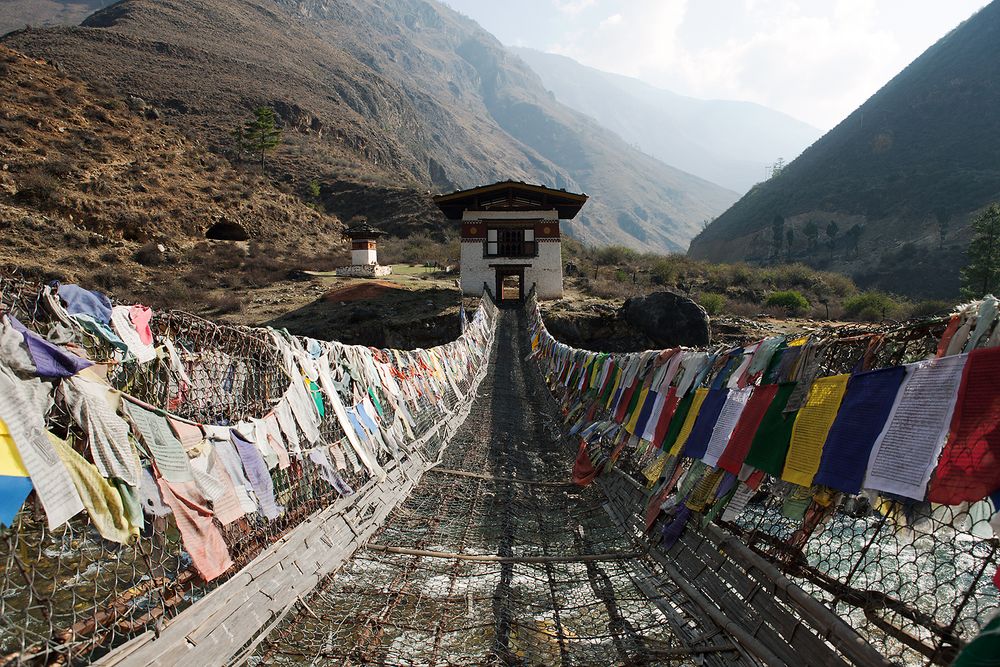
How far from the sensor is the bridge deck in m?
4.03

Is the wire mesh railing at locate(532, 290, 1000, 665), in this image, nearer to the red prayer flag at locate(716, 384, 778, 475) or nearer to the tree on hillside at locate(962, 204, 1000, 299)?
the red prayer flag at locate(716, 384, 778, 475)

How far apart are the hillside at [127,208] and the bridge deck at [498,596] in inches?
940

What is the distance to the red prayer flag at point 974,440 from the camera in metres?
2.57

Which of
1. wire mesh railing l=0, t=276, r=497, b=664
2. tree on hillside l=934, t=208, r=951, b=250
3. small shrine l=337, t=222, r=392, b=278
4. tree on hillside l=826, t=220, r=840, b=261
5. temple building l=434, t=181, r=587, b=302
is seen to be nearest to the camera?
wire mesh railing l=0, t=276, r=497, b=664

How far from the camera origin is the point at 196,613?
3668mm

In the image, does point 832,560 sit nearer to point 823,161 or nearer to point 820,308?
point 820,308

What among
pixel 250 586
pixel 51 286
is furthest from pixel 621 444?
pixel 51 286

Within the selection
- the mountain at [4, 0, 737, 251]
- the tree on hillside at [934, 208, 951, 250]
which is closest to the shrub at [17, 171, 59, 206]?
the mountain at [4, 0, 737, 251]

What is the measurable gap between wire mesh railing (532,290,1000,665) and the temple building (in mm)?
23631

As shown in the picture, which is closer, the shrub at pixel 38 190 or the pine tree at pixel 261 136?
the shrub at pixel 38 190

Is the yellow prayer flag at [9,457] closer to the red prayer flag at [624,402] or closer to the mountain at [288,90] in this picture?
the red prayer flag at [624,402]

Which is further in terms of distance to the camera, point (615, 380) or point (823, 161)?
point (823, 161)

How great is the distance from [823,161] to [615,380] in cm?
10432

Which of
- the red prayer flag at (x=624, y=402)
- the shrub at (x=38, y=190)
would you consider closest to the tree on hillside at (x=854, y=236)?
the red prayer flag at (x=624, y=402)
